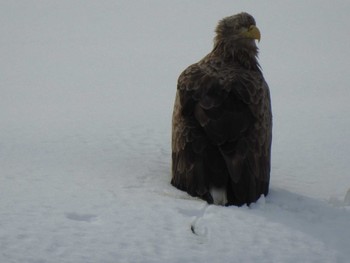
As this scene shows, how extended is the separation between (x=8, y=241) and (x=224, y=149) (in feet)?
7.77

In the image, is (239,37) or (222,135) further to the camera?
(239,37)

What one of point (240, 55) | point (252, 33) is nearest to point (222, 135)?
point (240, 55)

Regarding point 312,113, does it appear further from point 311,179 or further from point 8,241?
point 8,241

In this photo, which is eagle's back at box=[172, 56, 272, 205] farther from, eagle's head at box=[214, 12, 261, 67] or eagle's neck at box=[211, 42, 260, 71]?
eagle's head at box=[214, 12, 261, 67]

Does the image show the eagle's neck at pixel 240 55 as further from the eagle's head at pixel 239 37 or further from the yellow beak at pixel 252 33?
the yellow beak at pixel 252 33

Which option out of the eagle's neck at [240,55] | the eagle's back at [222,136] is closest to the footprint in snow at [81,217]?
the eagle's back at [222,136]

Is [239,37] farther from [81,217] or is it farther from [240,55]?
[81,217]

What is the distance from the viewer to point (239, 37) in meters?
7.74

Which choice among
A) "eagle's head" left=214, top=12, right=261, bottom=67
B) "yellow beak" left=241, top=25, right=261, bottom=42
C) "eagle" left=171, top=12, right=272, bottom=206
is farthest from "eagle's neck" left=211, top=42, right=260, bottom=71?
"eagle" left=171, top=12, right=272, bottom=206

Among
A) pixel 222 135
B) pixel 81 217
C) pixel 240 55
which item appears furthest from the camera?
pixel 240 55

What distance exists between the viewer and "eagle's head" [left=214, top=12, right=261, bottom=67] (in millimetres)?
7688

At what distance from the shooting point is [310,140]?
9258mm

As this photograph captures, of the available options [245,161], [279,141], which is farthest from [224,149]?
[279,141]

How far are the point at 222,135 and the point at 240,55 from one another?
1.78 m
